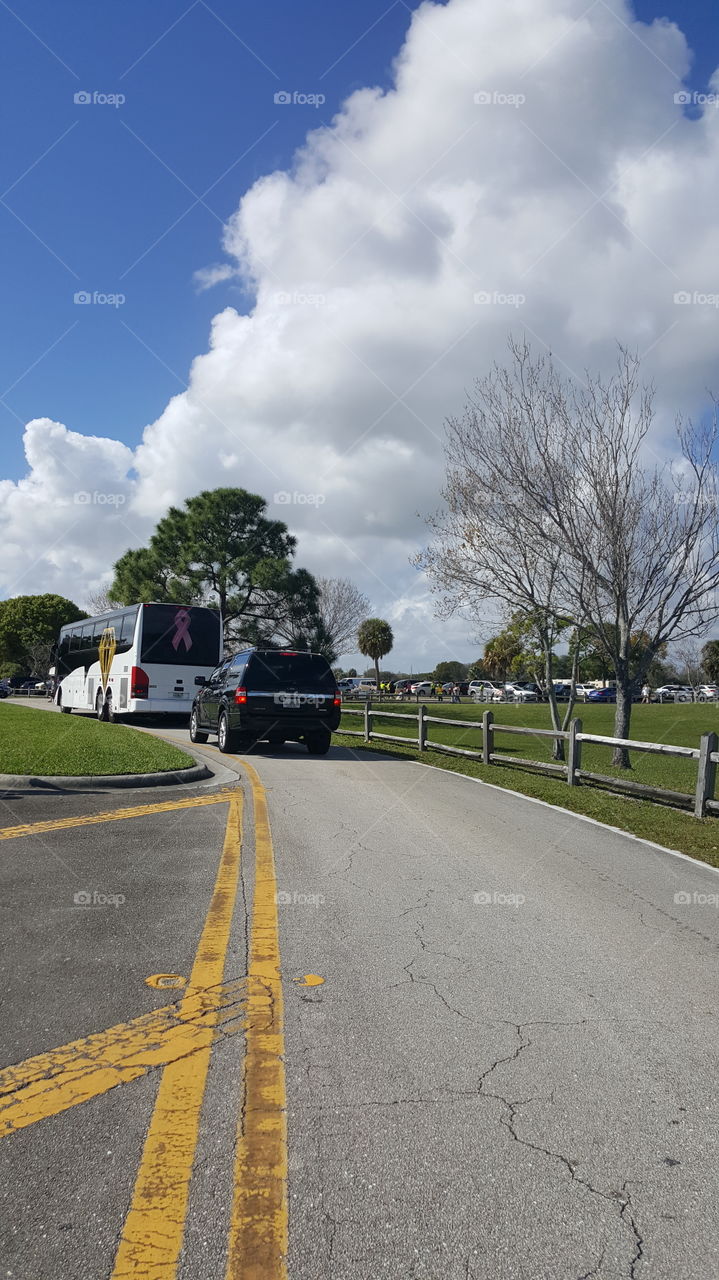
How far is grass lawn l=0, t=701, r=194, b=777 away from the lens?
11.9 metres

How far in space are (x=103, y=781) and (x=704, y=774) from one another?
25.1 feet

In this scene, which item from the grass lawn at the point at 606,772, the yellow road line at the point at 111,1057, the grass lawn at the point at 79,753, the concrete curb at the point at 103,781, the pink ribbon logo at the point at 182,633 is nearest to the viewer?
the yellow road line at the point at 111,1057

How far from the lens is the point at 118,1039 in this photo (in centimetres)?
359

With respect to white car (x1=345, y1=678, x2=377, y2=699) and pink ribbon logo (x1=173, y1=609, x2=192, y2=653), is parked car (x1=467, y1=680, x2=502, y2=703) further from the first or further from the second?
pink ribbon logo (x1=173, y1=609, x2=192, y2=653)

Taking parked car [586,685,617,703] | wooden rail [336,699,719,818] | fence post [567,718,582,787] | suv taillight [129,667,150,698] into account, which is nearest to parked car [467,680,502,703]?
parked car [586,685,617,703]

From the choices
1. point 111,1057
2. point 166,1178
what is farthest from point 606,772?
point 166,1178

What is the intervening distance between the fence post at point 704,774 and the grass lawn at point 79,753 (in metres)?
7.17

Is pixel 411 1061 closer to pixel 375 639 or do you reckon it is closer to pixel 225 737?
pixel 225 737

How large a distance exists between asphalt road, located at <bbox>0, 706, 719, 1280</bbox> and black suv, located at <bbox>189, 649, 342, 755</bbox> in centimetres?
891

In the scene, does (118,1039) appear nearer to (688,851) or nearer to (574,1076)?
(574,1076)

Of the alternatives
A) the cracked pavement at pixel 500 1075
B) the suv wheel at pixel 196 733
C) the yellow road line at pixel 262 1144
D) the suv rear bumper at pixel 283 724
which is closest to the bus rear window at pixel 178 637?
the suv wheel at pixel 196 733

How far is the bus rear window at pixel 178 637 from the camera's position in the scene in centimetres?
2589

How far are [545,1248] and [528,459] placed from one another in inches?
702

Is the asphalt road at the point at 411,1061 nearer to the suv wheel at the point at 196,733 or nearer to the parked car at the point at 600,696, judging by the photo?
the suv wheel at the point at 196,733
